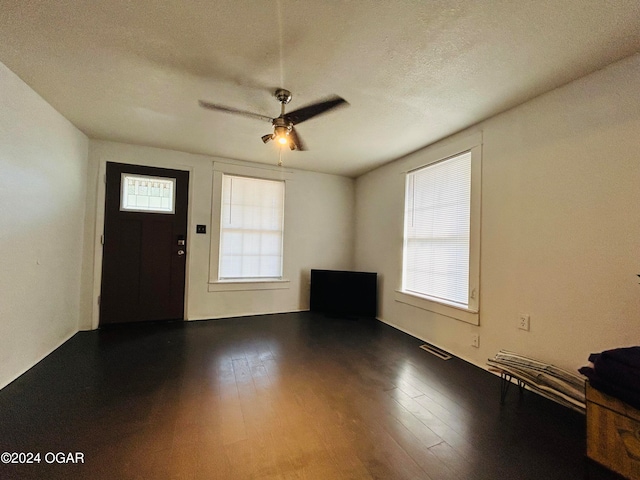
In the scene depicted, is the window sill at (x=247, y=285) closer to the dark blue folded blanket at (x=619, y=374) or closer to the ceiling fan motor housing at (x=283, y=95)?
the ceiling fan motor housing at (x=283, y=95)

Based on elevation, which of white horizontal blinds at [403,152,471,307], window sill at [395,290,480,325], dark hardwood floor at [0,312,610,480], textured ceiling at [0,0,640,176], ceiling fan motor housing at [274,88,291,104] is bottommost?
dark hardwood floor at [0,312,610,480]

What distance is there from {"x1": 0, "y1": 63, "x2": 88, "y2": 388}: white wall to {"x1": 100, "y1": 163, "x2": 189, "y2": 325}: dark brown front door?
1.15 feet

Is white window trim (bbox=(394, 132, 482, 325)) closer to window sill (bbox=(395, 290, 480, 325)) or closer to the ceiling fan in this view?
window sill (bbox=(395, 290, 480, 325))

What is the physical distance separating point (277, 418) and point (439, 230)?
256 centimetres

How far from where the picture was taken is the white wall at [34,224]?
1993 millimetres

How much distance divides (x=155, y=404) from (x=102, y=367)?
0.96 m

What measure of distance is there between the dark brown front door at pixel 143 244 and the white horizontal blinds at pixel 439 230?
125 inches

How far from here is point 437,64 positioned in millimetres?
1792

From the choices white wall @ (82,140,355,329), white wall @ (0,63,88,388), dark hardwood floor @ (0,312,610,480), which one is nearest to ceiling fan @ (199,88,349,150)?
white wall @ (0,63,88,388)

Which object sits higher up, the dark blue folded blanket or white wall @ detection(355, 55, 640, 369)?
white wall @ detection(355, 55, 640, 369)

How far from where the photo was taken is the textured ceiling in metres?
→ 1.40

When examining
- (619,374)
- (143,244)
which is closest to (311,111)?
(619,374)

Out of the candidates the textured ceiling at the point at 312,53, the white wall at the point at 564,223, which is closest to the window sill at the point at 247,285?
the textured ceiling at the point at 312,53

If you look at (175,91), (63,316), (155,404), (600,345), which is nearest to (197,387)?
(155,404)
